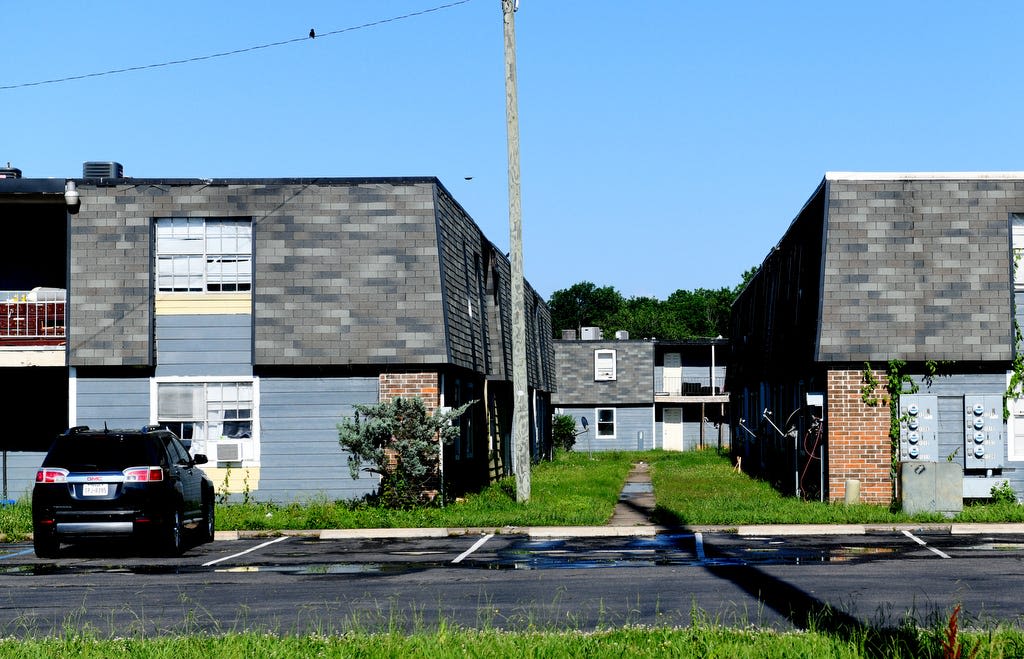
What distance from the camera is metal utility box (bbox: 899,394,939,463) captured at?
23.5 meters

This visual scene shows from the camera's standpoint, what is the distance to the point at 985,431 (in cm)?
2356

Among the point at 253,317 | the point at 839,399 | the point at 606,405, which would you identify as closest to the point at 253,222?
the point at 253,317

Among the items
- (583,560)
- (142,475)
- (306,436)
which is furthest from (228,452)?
(583,560)

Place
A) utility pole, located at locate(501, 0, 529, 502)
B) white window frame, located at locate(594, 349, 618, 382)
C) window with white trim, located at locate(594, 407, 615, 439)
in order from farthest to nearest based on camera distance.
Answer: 1. window with white trim, located at locate(594, 407, 615, 439)
2. white window frame, located at locate(594, 349, 618, 382)
3. utility pole, located at locate(501, 0, 529, 502)

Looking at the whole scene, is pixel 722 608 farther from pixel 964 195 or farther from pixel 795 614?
pixel 964 195

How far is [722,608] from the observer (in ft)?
37.2

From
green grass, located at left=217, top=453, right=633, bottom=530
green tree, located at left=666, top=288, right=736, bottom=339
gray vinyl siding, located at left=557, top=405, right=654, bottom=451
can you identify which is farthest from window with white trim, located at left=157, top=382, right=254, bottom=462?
green tree, located at left=666, top=288, right=736, bottom=339

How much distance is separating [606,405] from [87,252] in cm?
4227

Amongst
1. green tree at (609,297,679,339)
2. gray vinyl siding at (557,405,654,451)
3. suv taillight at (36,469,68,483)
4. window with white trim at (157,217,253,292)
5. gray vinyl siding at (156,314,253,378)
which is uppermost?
green tree at (609,297,679,339)

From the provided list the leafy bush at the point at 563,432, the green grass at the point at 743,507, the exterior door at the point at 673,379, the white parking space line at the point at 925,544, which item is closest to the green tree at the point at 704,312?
the exterior door at the point at 673,379

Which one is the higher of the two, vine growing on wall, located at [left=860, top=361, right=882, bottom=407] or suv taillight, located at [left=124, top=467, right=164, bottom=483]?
vine growing on wall, located at [left=860, top=361, right=882, bottom=407]

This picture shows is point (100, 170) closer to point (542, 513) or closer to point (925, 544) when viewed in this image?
point (542, 513)

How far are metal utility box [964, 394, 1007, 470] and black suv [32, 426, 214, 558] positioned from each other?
576 inches

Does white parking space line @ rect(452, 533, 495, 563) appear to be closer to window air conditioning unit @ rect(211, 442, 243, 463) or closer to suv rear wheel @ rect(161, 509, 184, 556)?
suv rear wheel @ rect(161, 509, 184, 556)
